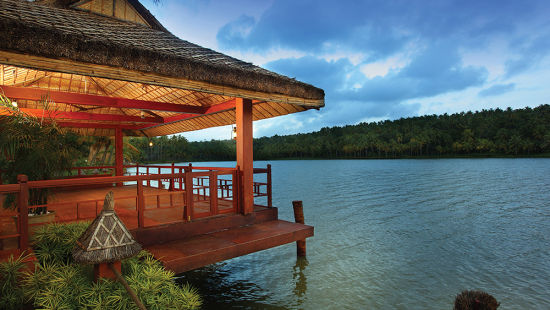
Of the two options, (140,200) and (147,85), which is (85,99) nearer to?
(147,85)

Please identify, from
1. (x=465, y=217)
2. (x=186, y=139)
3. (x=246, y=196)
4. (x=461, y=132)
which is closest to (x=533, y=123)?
(x=461, y=132)

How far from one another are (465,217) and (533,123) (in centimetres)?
6276

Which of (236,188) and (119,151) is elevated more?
(119,151)

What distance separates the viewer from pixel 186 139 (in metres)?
63.5

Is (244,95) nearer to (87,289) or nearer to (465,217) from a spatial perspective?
(87,289)

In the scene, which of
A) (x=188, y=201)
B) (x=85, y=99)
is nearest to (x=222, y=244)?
(x=188, y=201)

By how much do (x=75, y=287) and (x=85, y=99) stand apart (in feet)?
11.7

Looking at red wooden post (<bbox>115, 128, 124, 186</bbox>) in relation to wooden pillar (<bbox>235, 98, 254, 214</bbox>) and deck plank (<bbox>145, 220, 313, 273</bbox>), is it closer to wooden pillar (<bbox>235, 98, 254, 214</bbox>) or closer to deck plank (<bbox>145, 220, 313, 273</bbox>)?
wooden pillar (<bbox>235, 98, 254, 214</bbox>)

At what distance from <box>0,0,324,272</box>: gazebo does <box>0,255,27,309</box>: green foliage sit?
533 millimetres

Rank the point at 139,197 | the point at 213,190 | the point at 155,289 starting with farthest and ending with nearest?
the point at 213,190 < the point at 139,197 < the point at 155,289

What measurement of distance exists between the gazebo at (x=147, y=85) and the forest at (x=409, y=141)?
44174mm

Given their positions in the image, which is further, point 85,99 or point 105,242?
point 85,99

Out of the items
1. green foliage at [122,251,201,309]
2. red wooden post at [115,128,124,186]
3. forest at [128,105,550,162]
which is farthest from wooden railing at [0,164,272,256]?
forest at [128,105,550,162]

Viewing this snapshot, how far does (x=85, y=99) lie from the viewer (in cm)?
501
